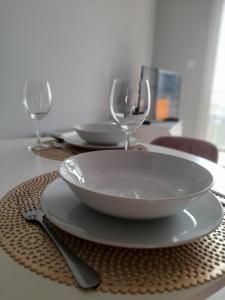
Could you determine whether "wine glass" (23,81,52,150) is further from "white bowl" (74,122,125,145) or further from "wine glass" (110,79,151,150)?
"wine glass" (110,79,151,150)

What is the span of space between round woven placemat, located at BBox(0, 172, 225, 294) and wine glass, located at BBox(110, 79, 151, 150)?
15.8 inches

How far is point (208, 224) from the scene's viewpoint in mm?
409

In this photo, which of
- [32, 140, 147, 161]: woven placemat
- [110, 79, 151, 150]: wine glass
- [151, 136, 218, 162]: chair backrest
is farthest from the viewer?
[151, 136, 218, 162]: chair backrest

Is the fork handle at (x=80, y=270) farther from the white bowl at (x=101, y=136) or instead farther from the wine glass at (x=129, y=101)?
the white bowl at (x=101, y=136)

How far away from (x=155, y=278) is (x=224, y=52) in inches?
144

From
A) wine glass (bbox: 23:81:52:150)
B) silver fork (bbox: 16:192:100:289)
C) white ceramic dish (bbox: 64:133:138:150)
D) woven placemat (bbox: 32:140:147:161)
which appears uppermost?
wine glass (bbox: 23:81:52:150)

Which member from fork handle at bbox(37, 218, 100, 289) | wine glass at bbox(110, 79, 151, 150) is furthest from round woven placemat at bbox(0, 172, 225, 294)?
wine glass at bbox(110, 79, 151, 150)

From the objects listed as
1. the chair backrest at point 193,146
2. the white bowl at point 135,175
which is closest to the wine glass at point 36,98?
the white bowl at point 135,175

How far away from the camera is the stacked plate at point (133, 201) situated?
0.37m

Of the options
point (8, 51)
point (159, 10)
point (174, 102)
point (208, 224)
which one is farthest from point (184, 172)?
point (159, 10)

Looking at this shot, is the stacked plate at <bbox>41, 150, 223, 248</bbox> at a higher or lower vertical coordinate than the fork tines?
higher

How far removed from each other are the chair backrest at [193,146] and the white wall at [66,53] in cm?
80

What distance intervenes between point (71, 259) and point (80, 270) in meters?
0.02

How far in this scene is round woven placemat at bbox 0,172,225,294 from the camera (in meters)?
0.33
